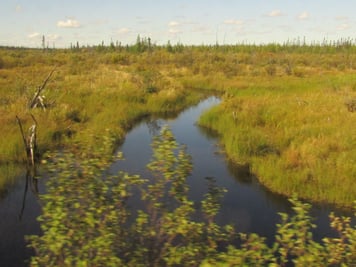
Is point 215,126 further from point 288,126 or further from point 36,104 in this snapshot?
point 36,104

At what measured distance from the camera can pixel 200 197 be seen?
Result: 1051 cm

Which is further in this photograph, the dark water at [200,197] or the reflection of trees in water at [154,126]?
the reflection of trees in water at [154,126]

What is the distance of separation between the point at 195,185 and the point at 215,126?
26.0ft

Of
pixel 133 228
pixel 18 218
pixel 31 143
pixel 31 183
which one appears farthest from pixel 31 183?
pixel 133 228

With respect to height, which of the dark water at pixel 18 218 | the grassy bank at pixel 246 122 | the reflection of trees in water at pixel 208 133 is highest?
the grassy bank at pixel 246 122

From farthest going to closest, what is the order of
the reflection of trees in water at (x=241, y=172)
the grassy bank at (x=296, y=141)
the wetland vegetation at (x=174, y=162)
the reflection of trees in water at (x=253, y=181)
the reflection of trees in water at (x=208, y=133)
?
1. the reflection of trees in water at (x=208, y=133)
2. the reflection of trees in water at (x=241, y=172)
3. the grassy bank at (x=296, y=141)
4. the reflection of trees in water at (x=253, y=181)
5. the wetland vegetation at (x=174, y=162)

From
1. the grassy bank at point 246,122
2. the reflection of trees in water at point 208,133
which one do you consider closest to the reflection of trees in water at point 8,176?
the grassy bank at point 246,122

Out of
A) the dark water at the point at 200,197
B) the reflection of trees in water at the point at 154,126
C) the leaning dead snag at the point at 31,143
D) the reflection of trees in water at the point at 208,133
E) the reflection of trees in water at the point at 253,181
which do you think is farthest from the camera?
the reflection of trees in water at the point at 154,126

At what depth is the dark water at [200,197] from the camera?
835 cm

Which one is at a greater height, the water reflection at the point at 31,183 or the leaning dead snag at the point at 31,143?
the leaning dead snag at the point at 31,143

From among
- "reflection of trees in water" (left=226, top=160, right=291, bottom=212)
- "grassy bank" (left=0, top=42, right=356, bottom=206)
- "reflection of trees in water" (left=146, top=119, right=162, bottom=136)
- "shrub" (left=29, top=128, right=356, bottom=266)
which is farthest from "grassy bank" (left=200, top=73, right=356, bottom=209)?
"shrub" (left=29, top=128, right=356, bottom=266)

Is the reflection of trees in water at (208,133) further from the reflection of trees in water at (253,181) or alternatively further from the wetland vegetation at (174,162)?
the reflection of trees in water at (253,181)

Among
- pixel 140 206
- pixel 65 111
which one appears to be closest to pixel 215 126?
pixel 65 111

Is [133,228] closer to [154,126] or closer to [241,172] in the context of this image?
[241,172]
